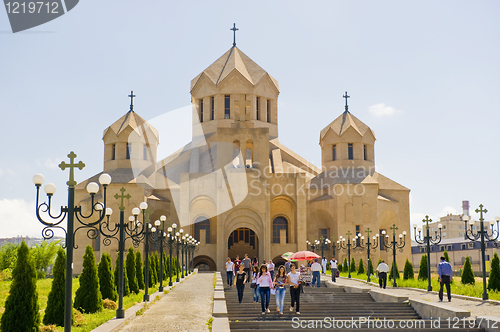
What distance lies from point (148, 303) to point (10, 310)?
5.16 metres

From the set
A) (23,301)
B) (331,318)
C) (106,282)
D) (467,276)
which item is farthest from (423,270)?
(23,301)

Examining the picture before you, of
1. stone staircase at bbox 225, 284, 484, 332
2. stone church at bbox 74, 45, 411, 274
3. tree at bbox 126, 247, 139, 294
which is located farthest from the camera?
stone church at bbox 74, 45, 411, 274

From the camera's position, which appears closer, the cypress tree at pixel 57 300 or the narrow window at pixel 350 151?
Answer: the cypress tree at pixel 57 300

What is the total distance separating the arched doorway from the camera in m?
40.2

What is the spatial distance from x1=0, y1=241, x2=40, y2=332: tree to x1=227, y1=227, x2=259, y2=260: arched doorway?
3121 cm

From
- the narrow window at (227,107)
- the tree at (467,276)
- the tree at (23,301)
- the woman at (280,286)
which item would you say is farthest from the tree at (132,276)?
the narrow window at (227,107)

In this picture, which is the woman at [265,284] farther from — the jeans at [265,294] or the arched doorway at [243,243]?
the arched doorway at [243,243]

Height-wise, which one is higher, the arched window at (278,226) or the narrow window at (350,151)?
the narrow window at (350,151)

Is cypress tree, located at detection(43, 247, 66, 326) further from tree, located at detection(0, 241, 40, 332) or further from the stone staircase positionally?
the stone staircase

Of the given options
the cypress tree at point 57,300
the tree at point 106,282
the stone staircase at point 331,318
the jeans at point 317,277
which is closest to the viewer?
the stone staircase at point 331,318

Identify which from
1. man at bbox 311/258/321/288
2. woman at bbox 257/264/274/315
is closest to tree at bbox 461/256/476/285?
man at bbox 311/258/321/288

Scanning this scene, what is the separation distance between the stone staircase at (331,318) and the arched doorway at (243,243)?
84.1ft
